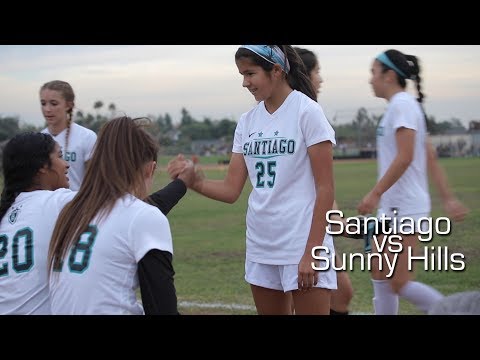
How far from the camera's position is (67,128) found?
558 cm

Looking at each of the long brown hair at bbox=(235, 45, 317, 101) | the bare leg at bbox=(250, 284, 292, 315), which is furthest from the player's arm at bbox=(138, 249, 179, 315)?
the long brown hair at bbox=(235, 45, 317, 101)

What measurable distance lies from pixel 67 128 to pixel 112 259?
317cm

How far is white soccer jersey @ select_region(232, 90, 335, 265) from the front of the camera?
3.43m

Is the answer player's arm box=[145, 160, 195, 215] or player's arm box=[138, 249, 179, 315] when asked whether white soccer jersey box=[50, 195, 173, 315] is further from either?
player's arm box=[145, 160, 195, 215]

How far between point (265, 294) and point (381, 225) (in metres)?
1.19

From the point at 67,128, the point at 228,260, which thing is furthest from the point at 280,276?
the point at 228,260

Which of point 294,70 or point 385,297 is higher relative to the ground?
point 294,70

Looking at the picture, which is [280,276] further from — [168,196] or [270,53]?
[270,53]

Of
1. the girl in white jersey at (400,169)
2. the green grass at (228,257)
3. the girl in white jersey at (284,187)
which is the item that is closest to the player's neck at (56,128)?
the green grass at (228,257)

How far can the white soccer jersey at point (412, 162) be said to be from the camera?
183 inches

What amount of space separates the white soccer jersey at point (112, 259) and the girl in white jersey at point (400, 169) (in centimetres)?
217

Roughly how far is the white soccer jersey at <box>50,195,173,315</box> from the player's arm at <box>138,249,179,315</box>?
28mm

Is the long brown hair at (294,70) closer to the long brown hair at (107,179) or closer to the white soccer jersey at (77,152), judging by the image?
the long brown hair at (107,179)
